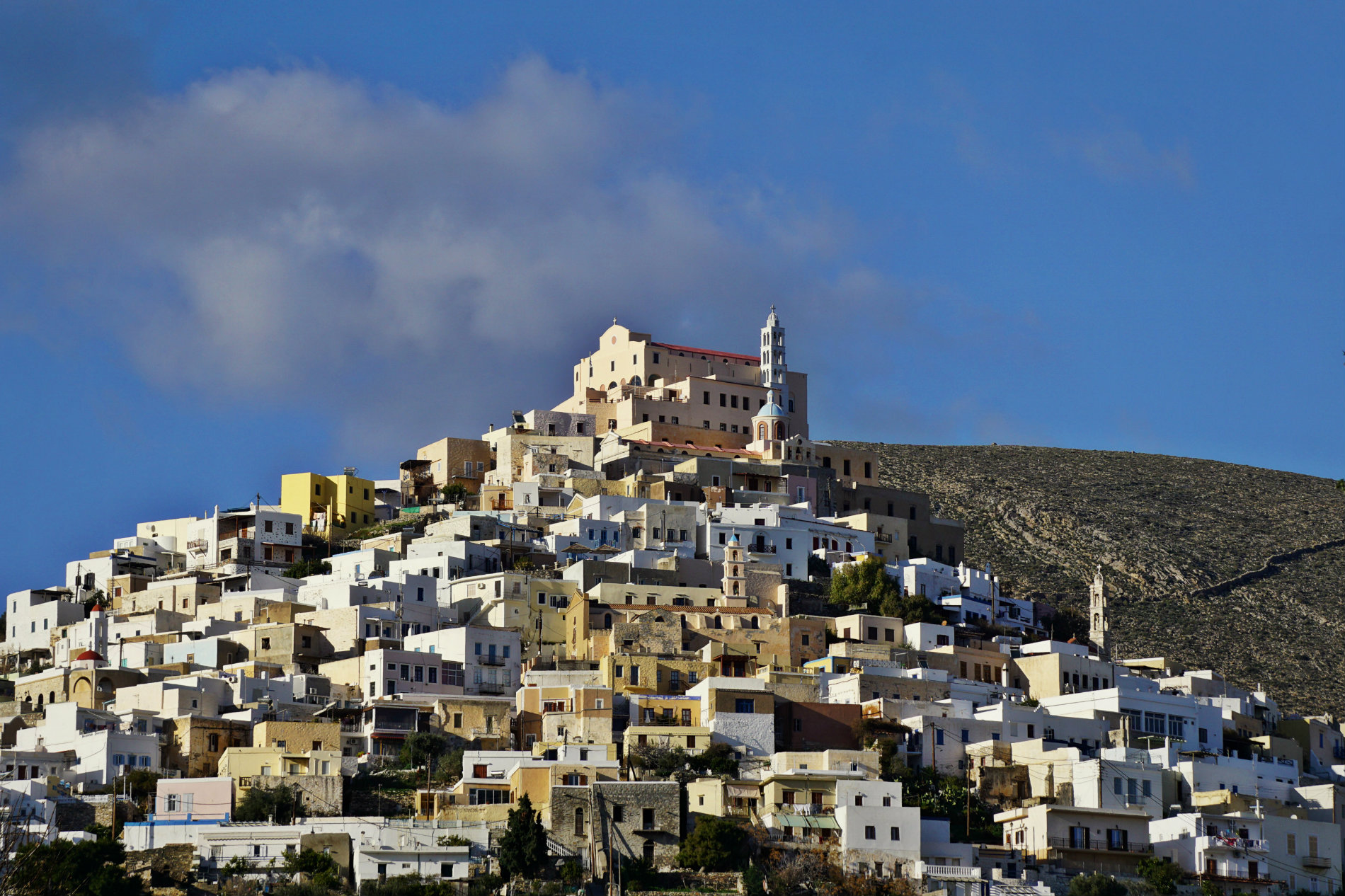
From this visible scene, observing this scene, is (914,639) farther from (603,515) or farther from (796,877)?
(796,877)

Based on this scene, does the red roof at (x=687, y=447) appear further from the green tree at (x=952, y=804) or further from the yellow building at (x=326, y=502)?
the green tree at (x=952, y=804)

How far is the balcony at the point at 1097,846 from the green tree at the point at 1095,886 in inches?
54.3

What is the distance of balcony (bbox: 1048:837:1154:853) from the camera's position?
59.2 m

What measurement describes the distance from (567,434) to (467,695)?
3256cm

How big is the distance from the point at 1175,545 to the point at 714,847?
219 feet

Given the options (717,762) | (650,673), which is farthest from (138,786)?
(650,673)

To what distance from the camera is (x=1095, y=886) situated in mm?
57156

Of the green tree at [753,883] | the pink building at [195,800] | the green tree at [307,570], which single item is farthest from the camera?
the green tree at [307,570]

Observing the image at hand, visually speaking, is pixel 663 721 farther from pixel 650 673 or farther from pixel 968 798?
pixel 968 798

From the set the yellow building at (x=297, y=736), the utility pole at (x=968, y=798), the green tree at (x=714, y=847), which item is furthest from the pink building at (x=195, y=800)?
the utility pole at (x=968, y=798)

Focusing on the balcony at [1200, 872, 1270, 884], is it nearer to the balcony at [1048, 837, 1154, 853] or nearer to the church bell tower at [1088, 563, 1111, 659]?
the balcony at [1048, 837, 1154, 853]

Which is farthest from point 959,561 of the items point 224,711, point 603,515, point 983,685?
point 224,711

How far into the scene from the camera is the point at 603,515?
87.2m

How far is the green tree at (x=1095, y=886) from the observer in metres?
56.9
